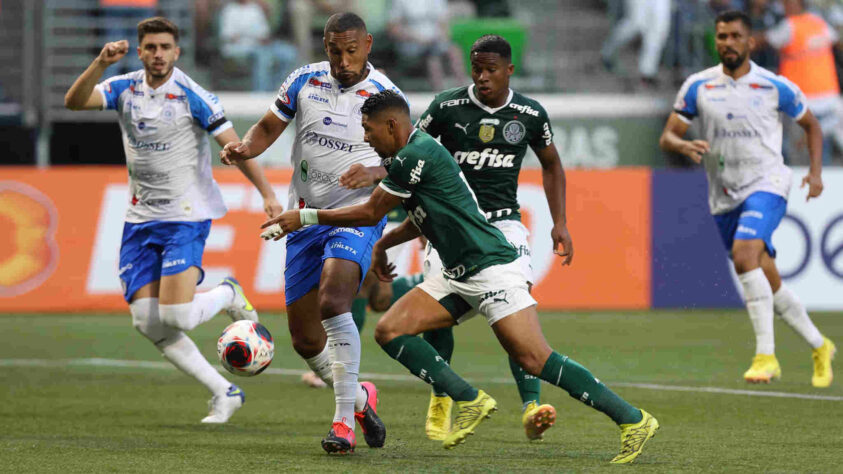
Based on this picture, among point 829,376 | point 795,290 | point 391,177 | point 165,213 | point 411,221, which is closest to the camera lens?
point 391,177

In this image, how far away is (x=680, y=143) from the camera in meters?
10.0

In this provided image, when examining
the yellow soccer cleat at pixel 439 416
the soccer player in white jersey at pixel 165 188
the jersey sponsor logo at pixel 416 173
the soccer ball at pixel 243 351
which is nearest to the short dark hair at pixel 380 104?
the jersey sponsor logo at pixel 416 173

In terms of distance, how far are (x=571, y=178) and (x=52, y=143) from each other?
317 inches

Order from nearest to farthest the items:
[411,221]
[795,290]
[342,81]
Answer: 1. [411,221]
2. [342,81]
3. [795,290]

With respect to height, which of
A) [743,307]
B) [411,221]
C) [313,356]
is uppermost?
[411,221]

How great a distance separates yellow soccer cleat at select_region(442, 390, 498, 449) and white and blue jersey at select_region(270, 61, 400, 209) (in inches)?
55.5

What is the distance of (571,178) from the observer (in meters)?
16.6

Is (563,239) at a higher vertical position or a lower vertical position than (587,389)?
higher

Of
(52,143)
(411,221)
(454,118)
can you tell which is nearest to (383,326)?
(411,221)

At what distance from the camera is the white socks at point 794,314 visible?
34.1 feet

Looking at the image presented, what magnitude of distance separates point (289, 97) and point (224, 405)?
198 cm

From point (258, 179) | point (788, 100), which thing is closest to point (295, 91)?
point (258, 179)

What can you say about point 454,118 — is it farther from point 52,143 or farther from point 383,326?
point 52,143

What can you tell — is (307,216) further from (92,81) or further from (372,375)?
(372,375)
